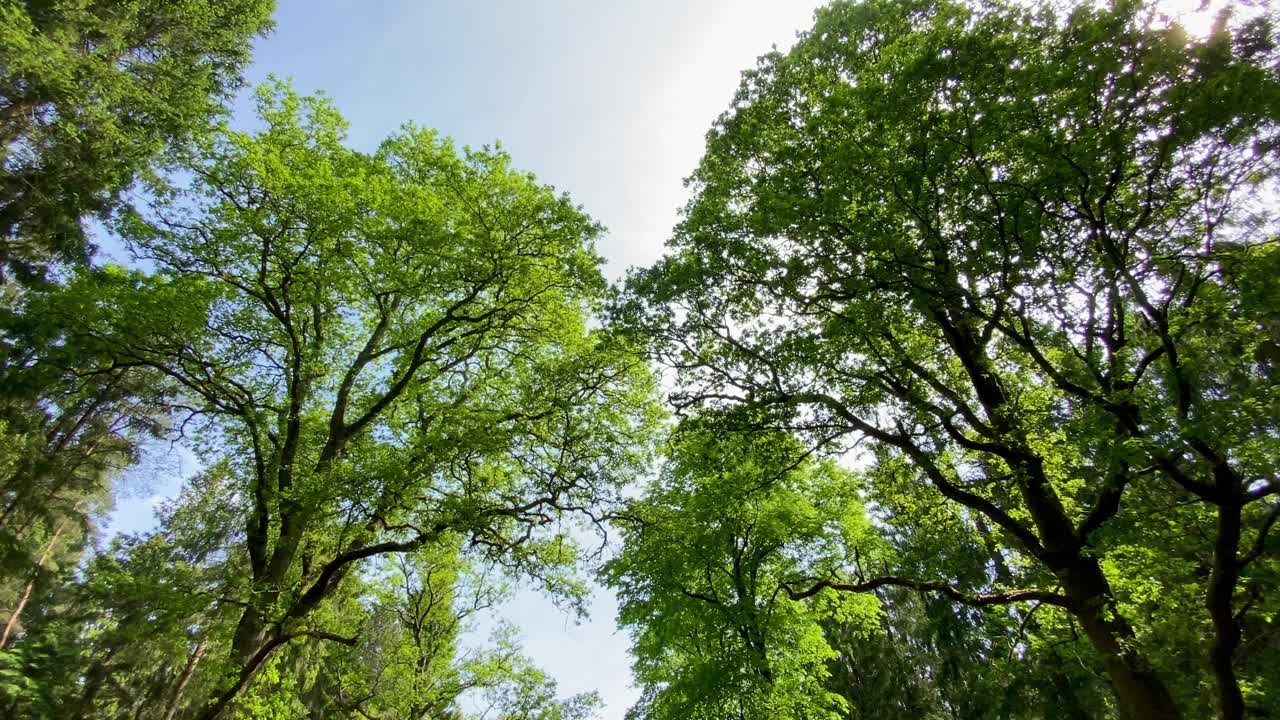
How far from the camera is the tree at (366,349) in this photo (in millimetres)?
9469

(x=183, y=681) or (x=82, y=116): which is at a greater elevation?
(x=82, y=116)

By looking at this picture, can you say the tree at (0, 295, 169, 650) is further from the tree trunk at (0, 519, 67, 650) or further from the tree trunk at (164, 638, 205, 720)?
the tree trunk at (164, 638, 205, 720)

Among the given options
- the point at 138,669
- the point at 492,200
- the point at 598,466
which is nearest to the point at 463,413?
the point at 598,466

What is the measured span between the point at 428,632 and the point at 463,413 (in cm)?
1096

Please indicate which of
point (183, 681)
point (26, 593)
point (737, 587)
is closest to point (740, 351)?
point (737, 587)

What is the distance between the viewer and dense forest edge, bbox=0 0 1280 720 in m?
6.55

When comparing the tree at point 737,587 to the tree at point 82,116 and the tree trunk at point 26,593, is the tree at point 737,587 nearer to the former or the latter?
the tree at point 82,116

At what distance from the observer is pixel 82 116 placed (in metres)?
11.6

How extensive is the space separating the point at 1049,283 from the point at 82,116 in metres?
17.8

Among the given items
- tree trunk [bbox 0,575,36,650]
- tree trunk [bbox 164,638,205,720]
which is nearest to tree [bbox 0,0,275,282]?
tree trunk [bbox 0,575,36,650]

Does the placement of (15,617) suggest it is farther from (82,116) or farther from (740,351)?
(740,351)

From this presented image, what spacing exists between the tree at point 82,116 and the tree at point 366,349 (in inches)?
120

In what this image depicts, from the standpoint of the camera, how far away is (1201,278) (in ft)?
21.7

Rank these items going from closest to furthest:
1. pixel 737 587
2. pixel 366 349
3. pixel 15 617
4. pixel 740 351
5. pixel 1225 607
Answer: pixel 1225 607 < pixel 740 351 < pixel 366 349 < pixel 737 587 < pixel 15 617
